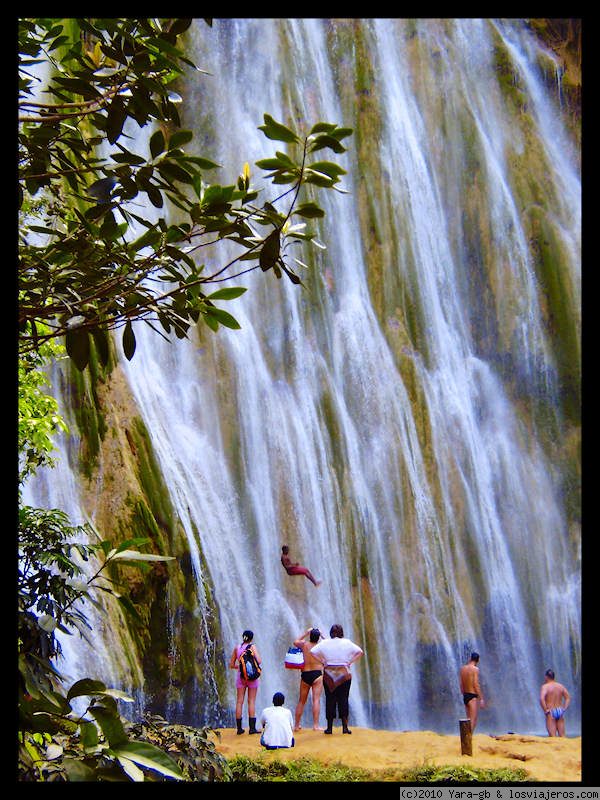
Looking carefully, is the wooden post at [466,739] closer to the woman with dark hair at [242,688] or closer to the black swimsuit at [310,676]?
the black swimsuit at [310,676]

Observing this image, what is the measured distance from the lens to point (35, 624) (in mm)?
2453

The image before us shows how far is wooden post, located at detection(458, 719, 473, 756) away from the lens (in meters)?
7.61

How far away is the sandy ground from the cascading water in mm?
1130

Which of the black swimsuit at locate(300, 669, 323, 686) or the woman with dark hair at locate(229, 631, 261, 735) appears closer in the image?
the woman with dark hair at locate(229, 631, 261, 735)

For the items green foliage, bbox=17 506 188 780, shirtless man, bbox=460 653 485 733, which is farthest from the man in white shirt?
green foliage, bbox=17 506 188 780

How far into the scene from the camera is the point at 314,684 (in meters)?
8.02

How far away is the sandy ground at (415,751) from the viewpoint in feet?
24.2

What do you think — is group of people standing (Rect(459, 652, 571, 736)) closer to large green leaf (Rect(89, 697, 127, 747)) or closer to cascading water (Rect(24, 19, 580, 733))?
cascading water (Rect(24, 19, 580, 733))

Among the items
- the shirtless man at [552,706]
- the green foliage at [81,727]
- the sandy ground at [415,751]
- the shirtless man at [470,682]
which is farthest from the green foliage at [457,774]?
the green foliage at [81,727]
